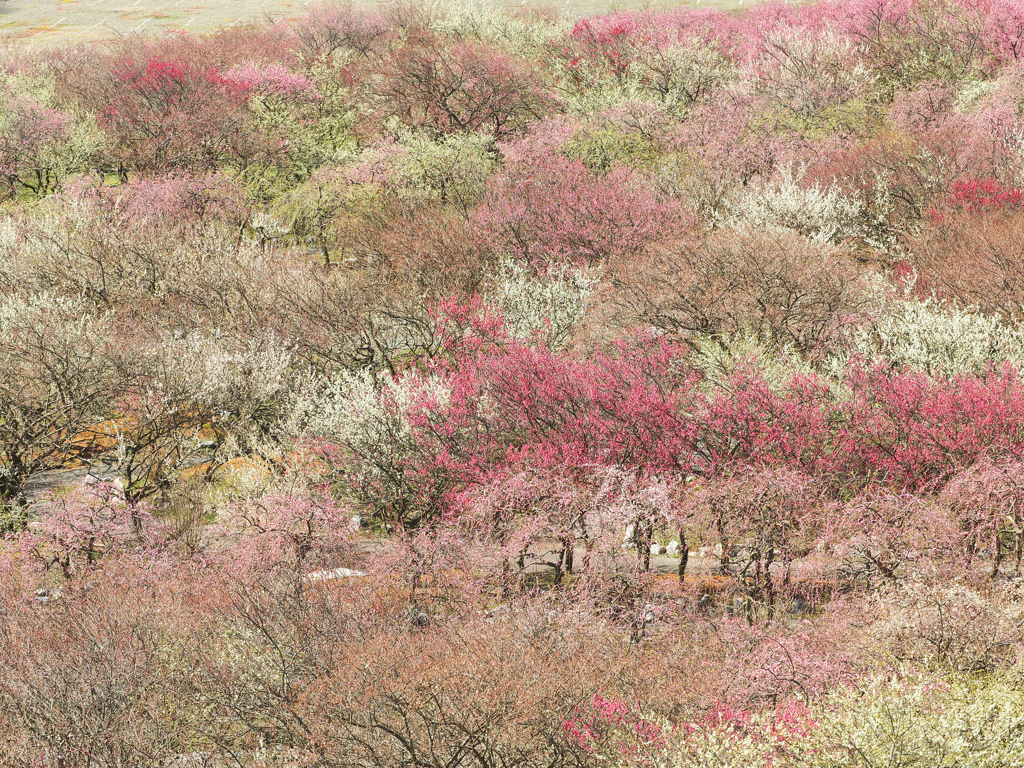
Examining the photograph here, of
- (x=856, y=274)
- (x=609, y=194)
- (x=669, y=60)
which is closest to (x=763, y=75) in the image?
(x=669, y=60)

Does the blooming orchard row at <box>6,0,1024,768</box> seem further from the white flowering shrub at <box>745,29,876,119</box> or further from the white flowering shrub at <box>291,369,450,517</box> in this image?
the white flowering shrub at <box>745,29,876,119</box>

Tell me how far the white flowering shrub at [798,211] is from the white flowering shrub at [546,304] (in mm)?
5703

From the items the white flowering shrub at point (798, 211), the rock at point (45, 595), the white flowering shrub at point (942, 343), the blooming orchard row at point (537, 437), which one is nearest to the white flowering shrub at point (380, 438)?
the blooming orchard row at point (537, 437)

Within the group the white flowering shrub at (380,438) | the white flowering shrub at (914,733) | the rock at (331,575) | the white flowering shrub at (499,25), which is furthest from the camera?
the white flowering shrub at (499,25)

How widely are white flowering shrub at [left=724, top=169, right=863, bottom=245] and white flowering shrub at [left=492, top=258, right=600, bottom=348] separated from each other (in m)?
5.70

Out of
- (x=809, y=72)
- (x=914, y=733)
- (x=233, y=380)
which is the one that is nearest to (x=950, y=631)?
(x=914, y=733)

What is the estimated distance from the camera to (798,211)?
3162 cm

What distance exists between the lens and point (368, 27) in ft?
208

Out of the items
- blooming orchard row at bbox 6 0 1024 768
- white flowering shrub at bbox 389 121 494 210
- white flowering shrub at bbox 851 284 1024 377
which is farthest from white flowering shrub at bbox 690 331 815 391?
white flowering shrub at bbox 389 121 494 210

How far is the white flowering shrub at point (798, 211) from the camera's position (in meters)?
31.2

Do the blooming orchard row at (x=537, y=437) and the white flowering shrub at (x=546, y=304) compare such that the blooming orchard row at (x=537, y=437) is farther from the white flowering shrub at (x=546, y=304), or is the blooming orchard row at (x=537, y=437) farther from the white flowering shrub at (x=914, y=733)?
the white flowering shrub at (x=546, y=304)

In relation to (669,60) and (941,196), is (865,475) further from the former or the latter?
(669,60)

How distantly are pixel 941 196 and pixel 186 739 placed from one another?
28.4m

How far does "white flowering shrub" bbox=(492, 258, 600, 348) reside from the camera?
26.6m
